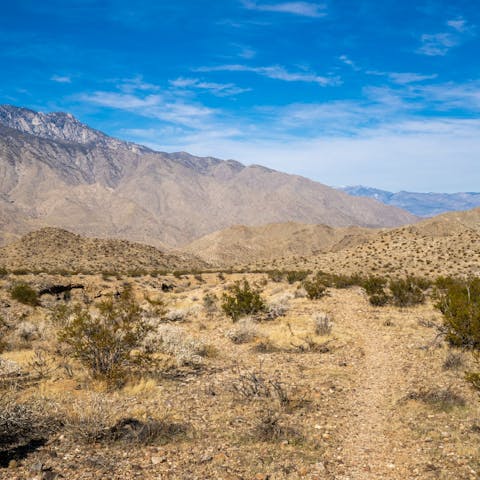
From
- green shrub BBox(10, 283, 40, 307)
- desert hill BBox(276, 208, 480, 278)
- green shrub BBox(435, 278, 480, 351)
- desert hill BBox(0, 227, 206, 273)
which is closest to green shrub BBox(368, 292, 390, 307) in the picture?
green shrub BBox(435, 278, 480, 351)

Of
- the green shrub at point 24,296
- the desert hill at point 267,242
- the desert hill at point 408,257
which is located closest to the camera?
the green shrub at point 24,296

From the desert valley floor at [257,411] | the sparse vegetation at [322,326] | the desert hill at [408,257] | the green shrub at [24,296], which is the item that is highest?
the desert hill at [408,257]

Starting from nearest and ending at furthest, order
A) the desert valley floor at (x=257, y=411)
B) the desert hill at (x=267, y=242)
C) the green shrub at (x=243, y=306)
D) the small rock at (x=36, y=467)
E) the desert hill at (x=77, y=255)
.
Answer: the small rock at (x=36, y=467) → the desert valley floor at (x=257, y=411) → the green shrub at (x=243, y=306) → the desert hill at (x=77, y=255) → the desert hill at (x=267, y=242)

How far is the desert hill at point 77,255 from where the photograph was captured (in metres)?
57.3

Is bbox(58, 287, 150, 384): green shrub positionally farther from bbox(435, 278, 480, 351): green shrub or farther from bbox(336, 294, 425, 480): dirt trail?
bbox(435, 278, 480, 351): green shrub

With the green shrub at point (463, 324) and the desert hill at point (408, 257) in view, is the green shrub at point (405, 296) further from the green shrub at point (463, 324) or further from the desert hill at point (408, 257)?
the desert hill at point (408, 257)

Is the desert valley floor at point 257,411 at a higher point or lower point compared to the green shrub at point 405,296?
lower

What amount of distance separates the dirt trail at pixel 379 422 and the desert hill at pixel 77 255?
148 ft

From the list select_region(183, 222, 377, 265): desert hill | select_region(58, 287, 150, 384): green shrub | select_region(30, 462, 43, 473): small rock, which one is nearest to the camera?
select_region(30, 462, 43, 473): small rock

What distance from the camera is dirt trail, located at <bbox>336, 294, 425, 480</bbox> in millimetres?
6289

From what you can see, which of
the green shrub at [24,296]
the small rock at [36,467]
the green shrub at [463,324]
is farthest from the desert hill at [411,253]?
the small rock at [36,467]

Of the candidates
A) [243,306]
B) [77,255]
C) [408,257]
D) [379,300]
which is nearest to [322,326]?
[243,306]

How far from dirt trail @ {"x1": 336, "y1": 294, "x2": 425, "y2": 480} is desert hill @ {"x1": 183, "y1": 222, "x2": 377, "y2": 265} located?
101 m

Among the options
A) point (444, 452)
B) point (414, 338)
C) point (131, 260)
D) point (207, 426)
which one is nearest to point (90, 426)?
point (207, 426)
